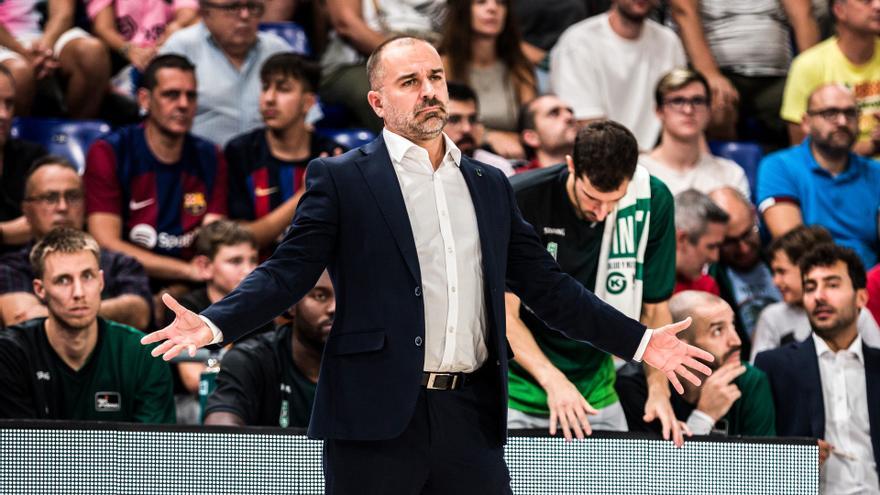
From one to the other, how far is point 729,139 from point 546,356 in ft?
12.4

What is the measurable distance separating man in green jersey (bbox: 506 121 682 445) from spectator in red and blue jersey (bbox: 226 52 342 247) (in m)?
2.11

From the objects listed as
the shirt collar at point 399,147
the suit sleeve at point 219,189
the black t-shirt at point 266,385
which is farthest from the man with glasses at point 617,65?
the shirt collar at point 399,147

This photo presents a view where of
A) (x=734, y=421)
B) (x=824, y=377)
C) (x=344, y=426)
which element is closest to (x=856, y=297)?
(x=824, y=377)

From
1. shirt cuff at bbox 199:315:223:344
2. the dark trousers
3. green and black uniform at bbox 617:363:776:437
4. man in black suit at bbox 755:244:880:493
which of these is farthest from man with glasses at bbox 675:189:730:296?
shirt cuff at bbox 199:315:223:344

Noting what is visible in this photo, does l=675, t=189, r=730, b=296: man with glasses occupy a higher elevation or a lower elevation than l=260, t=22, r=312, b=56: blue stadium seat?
lower

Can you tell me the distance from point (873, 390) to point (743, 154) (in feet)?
8.70

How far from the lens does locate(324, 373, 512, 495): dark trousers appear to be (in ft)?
9.29

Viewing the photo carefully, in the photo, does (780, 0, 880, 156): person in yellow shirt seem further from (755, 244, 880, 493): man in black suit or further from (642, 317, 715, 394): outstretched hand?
(642, 317, 715, 394): outstretched hand

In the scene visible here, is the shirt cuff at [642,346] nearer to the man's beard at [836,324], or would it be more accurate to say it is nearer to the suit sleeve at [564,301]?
the suit sleeve at [564,301]

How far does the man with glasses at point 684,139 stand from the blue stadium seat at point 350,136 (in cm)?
142

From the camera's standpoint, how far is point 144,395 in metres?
4.58

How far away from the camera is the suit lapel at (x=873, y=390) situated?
4.77 meters

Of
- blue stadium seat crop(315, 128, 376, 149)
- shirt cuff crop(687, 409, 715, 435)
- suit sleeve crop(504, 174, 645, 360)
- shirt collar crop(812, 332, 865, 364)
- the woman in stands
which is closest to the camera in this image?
suit sleeve crop(504, 174, 645, 360)

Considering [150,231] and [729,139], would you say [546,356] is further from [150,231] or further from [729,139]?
[729,139]
